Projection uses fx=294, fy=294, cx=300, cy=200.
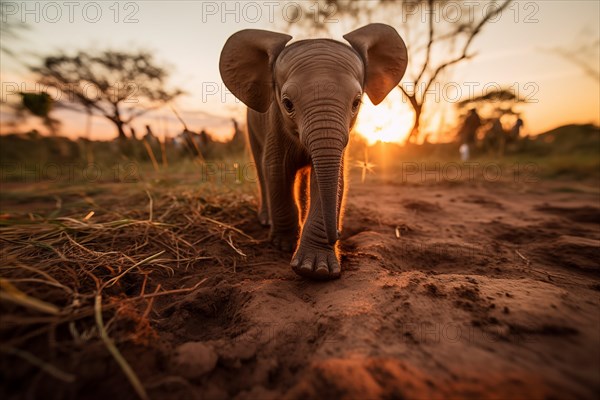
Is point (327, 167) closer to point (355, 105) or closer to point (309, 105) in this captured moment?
point (309, 105)

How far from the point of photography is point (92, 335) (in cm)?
96

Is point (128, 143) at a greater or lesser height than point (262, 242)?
greater

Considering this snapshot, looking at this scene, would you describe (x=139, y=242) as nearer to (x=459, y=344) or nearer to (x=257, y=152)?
(x=257, y=152)

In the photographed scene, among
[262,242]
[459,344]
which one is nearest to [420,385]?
[459,344]

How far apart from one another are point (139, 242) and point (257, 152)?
4.87 ft

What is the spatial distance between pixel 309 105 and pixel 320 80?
15 centimetres

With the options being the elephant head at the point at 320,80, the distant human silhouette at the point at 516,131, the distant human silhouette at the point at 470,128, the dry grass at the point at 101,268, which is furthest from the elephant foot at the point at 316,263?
the distant human silhouette at the point at 470,128

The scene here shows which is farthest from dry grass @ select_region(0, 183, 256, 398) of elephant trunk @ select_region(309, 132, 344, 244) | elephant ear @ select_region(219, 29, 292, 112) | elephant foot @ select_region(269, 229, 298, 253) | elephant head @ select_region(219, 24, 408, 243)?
elephant ear @ select_region(219, 29, 292, 112)

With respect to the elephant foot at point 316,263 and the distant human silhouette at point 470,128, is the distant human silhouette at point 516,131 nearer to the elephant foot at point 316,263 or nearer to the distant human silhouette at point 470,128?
the distant human silhouette at point 470,128

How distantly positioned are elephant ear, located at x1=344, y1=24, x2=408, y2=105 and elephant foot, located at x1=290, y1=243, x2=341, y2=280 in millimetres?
1351

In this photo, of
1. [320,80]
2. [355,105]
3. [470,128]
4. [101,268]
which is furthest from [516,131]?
[101,268]

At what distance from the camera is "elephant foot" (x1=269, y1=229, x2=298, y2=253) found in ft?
7.88

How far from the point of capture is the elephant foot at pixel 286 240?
2402mm

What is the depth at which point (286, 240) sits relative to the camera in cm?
242
